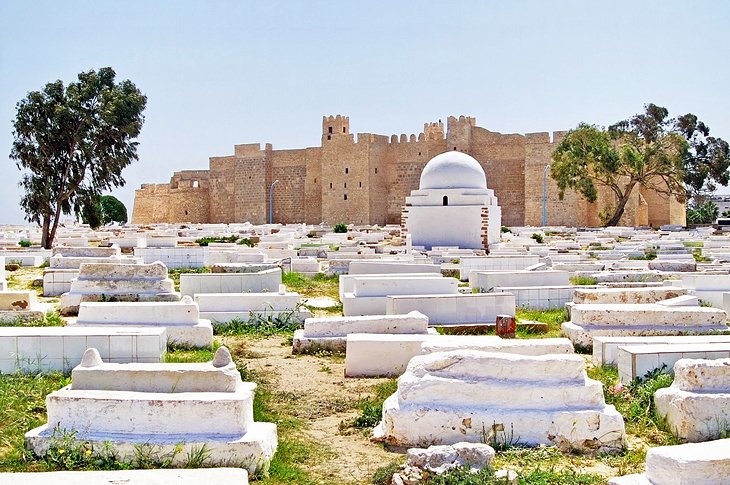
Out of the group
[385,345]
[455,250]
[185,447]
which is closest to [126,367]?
[185,447]

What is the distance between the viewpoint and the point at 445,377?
16.7 ft

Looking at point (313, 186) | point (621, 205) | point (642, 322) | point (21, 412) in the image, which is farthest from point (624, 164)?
point (21, 412)

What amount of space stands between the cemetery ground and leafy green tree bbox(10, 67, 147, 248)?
1354cm

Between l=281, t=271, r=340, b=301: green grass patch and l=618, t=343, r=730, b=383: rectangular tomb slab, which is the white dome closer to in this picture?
l=281, t=271, r=340, b=301: green grass patch

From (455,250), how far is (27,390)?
13015 mm

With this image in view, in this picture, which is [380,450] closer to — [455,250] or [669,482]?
[669,482]

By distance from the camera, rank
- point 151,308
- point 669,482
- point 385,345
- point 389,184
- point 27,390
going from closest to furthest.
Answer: point 669,482
point 27,390
point 385,345
point 151,308
point 389,184

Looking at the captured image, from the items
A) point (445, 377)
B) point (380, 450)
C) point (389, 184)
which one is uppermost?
point (389, 184)

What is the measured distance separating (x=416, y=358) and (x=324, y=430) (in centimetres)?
83

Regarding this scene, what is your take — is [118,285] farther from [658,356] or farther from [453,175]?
[453,175]

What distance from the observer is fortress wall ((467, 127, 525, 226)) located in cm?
4072

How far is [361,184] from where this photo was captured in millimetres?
41438

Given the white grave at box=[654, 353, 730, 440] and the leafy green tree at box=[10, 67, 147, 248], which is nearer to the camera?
the white grave at box=[654, 353, 730, 440]

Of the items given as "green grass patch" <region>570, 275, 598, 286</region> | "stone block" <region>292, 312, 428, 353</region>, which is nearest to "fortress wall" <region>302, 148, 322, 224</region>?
"green grass patch" <region>570, 275, 598, 286</region>
